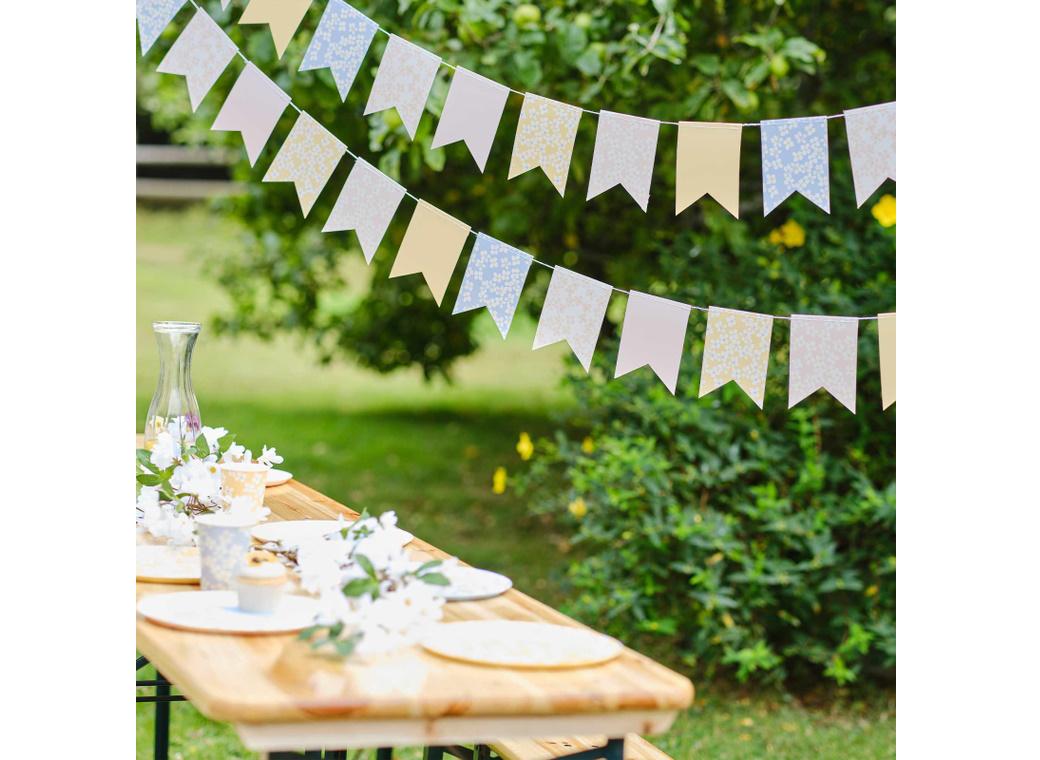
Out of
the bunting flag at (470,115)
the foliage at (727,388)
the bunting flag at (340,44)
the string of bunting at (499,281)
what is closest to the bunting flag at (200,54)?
the string of bunting at (499,281)

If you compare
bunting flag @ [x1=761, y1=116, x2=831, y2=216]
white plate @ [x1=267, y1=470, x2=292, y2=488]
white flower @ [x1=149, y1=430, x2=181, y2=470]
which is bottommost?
white plate @ [x1=267, y1=470, x2=292, y2=488]

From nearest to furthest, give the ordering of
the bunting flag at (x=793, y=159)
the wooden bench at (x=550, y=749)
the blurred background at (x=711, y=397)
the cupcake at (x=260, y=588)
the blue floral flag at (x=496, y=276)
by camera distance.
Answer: the cupcake at (x=260, y=588) → the wooden bench at (x=550, y=749) → the bunting flag at (x=793, y=159) → the blue floral flag at (x=496, y=276) → the blurred background at (x=711, y=397)

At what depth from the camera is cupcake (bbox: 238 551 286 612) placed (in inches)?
56.7

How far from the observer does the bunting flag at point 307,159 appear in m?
2.17

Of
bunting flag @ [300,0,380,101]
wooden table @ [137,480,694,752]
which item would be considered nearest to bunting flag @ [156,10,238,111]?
bunting flag @ [300,0,380,101]

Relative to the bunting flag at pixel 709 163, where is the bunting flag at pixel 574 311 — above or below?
below

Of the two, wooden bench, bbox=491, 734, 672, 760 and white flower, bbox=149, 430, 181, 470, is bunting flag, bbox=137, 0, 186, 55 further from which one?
wooden bench, bbox=491, 734, 672, 760

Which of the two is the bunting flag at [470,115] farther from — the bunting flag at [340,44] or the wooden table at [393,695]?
the wooden table at [393,695]

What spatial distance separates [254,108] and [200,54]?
0.42 ft

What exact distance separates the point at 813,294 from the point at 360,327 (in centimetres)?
285

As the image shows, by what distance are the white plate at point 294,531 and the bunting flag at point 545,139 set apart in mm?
695

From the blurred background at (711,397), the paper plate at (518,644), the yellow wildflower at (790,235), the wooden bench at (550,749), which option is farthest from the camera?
the yellow wildflower at (790,235)

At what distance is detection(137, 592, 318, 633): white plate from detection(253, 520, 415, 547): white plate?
0.84 ft
